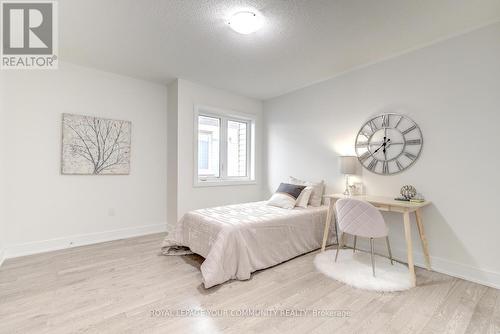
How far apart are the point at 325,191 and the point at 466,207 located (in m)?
1.61

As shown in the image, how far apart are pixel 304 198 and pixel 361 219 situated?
1049 mm

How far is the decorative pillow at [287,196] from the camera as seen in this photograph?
3270 millimetres

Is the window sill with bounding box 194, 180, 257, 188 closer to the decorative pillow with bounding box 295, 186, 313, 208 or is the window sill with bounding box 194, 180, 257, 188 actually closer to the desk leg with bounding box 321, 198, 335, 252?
the decorative pillow with bounding box 295, 186, 313, 208

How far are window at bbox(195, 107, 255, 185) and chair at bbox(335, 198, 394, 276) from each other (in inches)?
88.7

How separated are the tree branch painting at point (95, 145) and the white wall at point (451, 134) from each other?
336 cm

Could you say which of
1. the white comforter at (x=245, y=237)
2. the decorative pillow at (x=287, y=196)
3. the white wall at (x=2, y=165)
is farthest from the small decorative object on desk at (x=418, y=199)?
the white wall at (x=2, y=165)

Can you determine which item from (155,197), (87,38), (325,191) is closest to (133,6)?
(87,38)

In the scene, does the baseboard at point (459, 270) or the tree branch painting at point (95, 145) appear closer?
the baseboard at point (459, 270)

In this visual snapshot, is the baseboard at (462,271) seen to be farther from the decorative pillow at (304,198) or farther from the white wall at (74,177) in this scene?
the white wall at (74,177)

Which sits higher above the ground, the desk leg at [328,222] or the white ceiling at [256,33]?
the white ceiling at [256,33]

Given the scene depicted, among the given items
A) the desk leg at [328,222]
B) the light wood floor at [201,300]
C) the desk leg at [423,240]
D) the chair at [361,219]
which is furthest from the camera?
the desk leg at [328,222]

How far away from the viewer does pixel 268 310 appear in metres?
1.80

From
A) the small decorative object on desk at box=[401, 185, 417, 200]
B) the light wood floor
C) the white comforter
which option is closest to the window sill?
the white comforter

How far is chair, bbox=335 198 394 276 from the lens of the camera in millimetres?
2297
